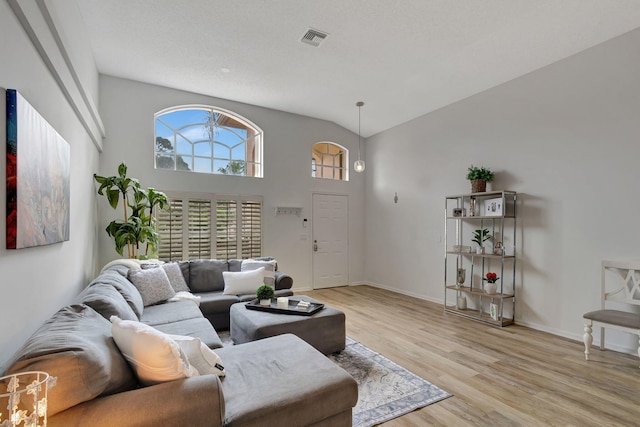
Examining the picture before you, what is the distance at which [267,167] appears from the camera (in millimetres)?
5723

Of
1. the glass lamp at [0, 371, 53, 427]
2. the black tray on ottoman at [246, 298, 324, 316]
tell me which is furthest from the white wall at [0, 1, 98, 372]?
the black tray on ottoman at [246, 298, 324, 316]

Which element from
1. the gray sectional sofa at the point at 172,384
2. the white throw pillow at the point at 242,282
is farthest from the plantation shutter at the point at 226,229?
the gray sectional sofa at the point at 172,384

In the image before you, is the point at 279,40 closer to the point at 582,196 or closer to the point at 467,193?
the point at 467,193

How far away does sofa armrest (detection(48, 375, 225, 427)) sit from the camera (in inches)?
46.2

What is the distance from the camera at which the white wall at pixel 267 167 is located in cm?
455

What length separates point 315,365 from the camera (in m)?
1.91

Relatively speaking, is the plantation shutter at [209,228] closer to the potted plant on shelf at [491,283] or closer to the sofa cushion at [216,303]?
the sofa cushion at [216,303]

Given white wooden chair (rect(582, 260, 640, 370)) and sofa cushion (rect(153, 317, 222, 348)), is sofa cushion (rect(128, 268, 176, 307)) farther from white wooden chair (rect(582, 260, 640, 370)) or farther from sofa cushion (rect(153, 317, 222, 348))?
white wooden chair (rect(582, 260, 640, 370))

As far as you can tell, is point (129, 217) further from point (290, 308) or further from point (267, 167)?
point (290, 308)

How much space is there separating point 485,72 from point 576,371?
3.64 m

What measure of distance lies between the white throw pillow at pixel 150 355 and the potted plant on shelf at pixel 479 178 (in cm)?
426

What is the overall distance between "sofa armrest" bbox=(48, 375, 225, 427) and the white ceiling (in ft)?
10.6

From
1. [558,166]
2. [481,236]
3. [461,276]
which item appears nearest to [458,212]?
[481,236]

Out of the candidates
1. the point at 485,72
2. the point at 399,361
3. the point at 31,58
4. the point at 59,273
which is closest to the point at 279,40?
the point at 31,58
